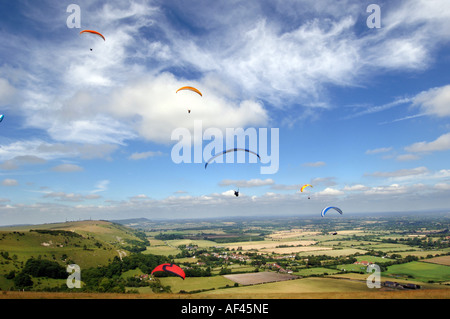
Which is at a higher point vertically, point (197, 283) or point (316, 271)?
point (197, 283)

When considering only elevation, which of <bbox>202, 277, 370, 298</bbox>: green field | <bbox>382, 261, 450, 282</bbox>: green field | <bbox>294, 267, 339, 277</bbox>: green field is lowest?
<bbox>294, 267, 339, 277</bbox>: green field

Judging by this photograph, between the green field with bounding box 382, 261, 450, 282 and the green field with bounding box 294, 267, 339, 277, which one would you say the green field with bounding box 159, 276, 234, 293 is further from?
the green field with bounding box 382, 261, 450, 282

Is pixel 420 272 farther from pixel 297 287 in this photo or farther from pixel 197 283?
pixel 197 283

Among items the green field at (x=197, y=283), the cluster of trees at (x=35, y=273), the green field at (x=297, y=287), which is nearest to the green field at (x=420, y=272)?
the green field at (x=297, y=287)

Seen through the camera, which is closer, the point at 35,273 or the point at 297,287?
the point at 297,287

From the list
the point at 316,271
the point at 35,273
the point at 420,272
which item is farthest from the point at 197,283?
the point at 420,272

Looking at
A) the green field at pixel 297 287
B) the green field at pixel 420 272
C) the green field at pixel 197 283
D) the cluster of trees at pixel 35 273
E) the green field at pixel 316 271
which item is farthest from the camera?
the green field at pixel 316 271

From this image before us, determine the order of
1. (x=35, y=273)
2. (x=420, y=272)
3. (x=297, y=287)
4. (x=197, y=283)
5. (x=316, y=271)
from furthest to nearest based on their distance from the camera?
(x=316, y=271)
(x=420, y=272)
(x=197, y=283)
(x=35, y=273)
(x=297, y=287)

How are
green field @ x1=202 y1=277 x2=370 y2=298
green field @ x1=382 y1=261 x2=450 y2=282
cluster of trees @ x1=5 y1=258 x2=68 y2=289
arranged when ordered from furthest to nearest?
green field @ x1=382 y1=261 x2=450 y2=282 < cluster of trees @ x1=5 y1=258 x2=68 y2=289 < green field @ x1=202 y1=277 x2=370 y2=298

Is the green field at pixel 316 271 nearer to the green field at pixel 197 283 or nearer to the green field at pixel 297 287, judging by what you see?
the green field at pixel 297 287

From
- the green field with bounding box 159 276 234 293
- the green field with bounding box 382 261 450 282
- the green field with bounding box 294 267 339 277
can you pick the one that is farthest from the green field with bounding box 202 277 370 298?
the green field with bounding box 382 261 450 282
